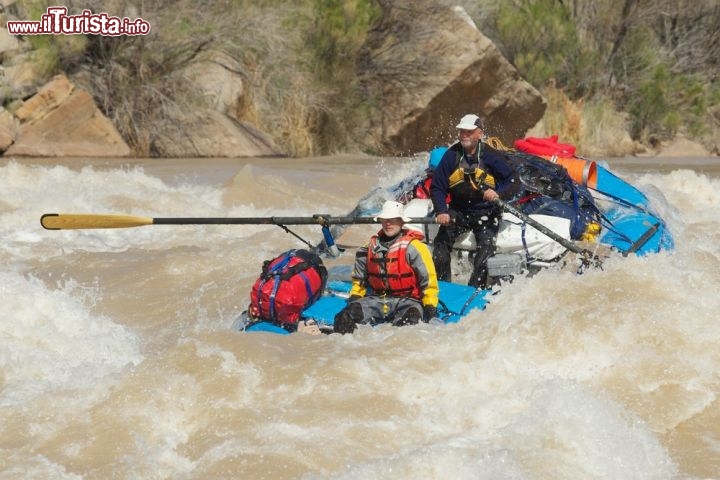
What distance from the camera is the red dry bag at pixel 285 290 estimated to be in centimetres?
609

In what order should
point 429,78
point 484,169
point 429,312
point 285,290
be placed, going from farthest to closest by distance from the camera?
point 429,78, point 484,169, point 285,290, point 429,312

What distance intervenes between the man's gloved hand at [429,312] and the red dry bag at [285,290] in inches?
28.3

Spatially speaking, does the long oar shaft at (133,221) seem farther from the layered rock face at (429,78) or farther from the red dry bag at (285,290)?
the layered rock face at (429,78)

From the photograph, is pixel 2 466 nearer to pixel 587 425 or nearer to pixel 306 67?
pixel 587 425

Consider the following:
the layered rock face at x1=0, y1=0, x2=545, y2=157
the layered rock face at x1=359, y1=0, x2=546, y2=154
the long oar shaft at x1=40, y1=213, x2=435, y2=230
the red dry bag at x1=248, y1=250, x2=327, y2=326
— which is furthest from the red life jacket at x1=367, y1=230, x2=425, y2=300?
the layered rock face at x1=359, y1=0, x2=546, y2=154

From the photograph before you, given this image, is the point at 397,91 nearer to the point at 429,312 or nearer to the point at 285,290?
the point at 285,290

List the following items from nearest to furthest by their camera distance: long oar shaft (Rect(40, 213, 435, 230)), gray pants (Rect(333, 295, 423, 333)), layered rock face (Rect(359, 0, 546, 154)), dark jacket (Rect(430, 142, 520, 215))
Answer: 1. gray pants (Rect(333, 295, 423, 333))
2. long oar shaft (Rect(40, 213, 435, 230))
3. dark jacket (Rect(430, 142, 520, 215))
4. layered rock face (Rect(359, 0, 546, 154))

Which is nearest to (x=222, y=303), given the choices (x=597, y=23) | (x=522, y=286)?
(x=522, y=286)

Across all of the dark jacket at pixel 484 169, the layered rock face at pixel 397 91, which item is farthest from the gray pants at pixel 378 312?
the layered rock face at pixel 397 91

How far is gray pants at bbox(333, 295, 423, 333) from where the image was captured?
5.93 meters

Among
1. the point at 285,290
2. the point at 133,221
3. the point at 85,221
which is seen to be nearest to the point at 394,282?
the point at 285,290

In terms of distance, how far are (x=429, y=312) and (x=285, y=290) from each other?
32.8 inches

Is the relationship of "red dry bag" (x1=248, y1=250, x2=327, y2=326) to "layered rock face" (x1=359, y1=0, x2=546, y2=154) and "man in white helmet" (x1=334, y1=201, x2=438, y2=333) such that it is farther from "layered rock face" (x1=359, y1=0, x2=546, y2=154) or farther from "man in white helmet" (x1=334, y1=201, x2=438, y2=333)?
"layered rock face" (x1=359, y1=0, x2=546, y2=154)

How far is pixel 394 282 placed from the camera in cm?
615
